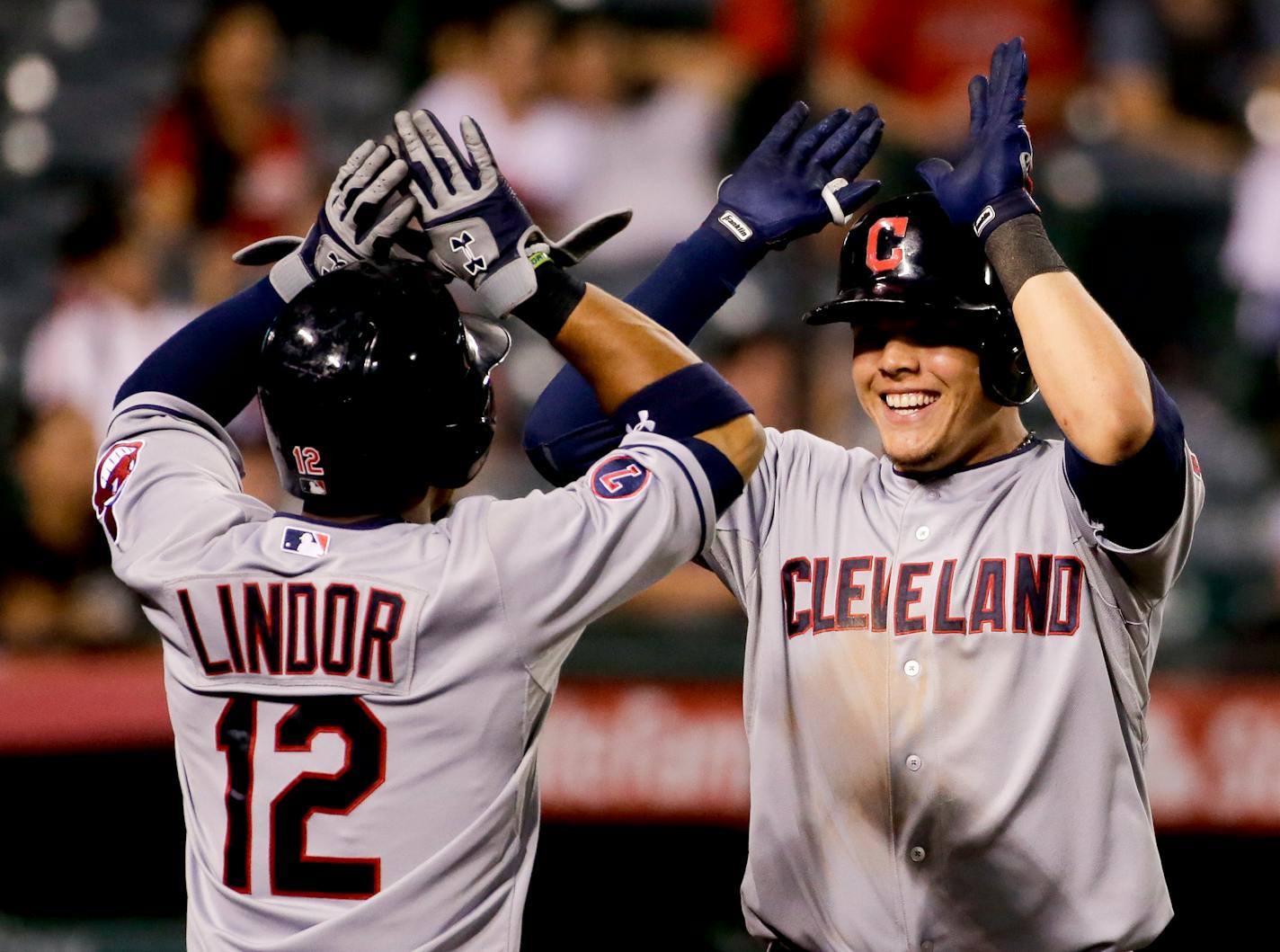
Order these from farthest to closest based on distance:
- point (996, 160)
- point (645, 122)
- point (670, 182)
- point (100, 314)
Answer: point (645, 122)
point (670, 182)
point (100, 314)
point (996, 160)

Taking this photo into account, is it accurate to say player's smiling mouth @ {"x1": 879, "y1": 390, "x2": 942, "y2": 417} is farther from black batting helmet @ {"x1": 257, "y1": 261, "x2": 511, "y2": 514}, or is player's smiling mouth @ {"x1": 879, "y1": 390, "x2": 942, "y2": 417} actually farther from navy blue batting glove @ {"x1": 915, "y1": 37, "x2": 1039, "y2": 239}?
black batting helmet @ {"x1": 257, "y1": 261, "x2": 511, "y2": 514}

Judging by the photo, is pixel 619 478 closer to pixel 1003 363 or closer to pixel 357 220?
pixel 357 220

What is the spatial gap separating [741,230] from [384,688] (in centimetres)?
95

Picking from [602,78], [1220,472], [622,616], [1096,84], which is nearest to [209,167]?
→ [602,78]

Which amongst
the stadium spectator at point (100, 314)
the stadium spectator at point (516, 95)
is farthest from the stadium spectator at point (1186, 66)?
the stadium spectator at point (100, 314)

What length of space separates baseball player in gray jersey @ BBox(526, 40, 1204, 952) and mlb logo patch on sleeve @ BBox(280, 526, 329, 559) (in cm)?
56

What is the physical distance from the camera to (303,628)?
81.9 inches

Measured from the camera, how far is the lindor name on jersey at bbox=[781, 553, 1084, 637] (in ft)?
8.20

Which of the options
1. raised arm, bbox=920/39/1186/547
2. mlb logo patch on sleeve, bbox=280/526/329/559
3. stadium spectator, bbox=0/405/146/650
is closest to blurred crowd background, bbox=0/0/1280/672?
stadium spectator, bbox=0/405/146/650

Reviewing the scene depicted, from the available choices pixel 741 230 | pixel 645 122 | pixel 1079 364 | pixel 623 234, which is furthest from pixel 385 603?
pixel 645 122

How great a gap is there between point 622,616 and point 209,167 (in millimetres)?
2813

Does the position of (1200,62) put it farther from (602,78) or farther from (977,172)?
(977,172)

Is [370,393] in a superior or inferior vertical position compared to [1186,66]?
inferior

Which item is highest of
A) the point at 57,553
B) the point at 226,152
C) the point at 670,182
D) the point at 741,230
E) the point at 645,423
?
the point at 226,152
